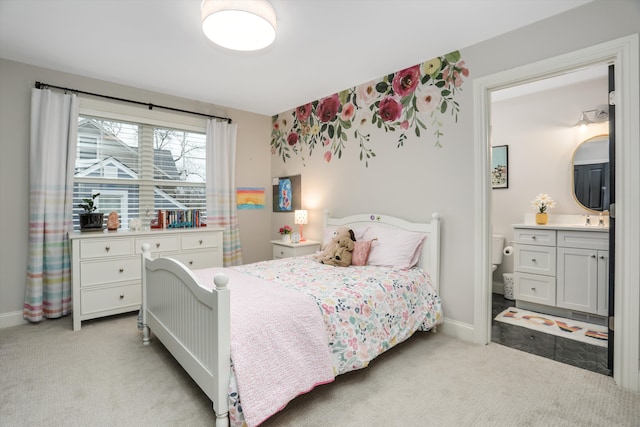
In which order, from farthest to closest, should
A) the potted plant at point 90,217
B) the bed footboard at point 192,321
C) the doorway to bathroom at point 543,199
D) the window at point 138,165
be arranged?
the window at point 138,165 → the potted plant at point 90,217 → the doorway to bathroom at point 543,199 → the bed footboard at point 192,321

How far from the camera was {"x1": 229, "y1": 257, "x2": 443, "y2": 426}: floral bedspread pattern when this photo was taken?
1.96 meters

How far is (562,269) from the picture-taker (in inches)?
129

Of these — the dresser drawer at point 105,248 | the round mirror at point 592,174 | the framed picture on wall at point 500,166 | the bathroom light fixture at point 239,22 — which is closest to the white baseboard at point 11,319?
the dresser drawer at point 105,248

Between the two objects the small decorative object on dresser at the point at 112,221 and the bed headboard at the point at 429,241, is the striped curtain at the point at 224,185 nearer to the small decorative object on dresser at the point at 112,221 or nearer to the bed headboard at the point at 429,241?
the small decorative object on dresser at the point at 112,221

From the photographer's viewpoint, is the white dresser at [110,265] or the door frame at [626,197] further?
the white dresser at [110,265]

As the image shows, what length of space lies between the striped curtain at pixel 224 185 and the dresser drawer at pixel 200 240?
27 cm

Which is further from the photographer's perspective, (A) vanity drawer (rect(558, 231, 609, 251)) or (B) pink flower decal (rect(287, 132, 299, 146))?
(B) pink flower decal (rect(287, 132, 299, 146))

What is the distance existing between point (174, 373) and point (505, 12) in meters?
3.41

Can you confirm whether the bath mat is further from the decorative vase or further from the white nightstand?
A: the white nightstand

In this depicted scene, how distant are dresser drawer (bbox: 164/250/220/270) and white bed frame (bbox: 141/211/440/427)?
0.90 metres

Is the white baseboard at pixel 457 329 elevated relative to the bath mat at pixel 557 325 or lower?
elevated

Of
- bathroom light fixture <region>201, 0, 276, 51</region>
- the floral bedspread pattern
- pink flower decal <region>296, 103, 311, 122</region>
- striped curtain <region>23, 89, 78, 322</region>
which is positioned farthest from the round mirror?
striped curtain <region>23, 89, 78, 322</region>

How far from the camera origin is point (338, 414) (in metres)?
1.74

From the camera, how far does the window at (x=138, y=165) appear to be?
11.1 feet
